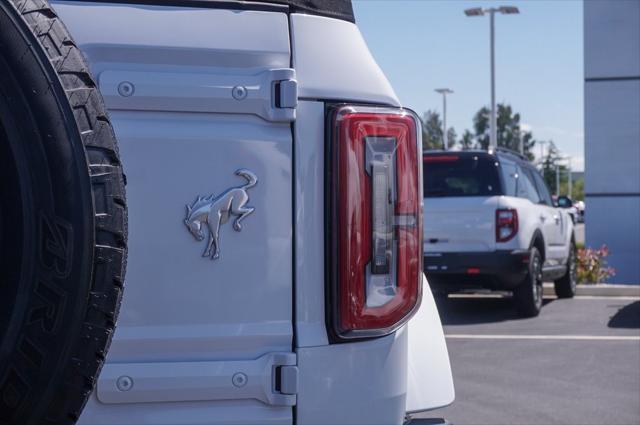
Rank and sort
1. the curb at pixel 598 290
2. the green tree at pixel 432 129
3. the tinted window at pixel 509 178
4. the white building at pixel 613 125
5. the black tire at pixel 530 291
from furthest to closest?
1. the green tree at pixel 432 129
2. the white building at pixel 613 125
3. the curb at pixel 598 290
4. the black tire at pixel 530 291
5. the tinted window at pixel 509 178

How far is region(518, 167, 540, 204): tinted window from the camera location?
13.1 meters

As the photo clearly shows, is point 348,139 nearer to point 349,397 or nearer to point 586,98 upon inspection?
point 349,397

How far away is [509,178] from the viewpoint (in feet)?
41.7

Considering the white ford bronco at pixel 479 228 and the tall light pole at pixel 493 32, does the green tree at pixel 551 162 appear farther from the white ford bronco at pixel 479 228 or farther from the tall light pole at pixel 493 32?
the white ford bronco at pixel 479 228

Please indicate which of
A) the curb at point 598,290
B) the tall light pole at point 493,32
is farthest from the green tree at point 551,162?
the curb at point 598,290

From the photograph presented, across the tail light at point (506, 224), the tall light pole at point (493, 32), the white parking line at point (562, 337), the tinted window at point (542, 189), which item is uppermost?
the tall light pole at point (493, 32)

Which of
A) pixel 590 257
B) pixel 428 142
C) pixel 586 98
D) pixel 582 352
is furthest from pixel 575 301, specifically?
pixel 428 142

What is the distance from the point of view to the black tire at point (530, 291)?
12602mm

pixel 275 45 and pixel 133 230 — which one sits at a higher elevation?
pixel 275 45

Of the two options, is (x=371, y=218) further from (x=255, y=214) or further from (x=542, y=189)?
(x=542, y=189)

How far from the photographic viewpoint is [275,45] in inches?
101

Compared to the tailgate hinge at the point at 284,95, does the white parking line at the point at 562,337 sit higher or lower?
lower

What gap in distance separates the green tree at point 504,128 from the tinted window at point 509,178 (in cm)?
10294

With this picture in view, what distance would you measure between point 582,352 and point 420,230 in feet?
25.4
